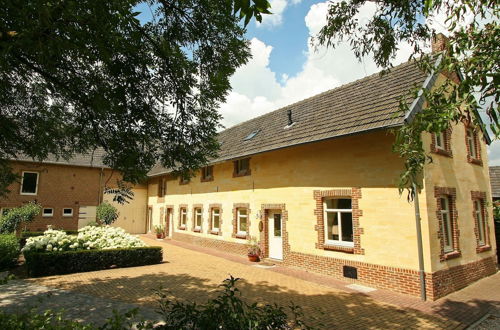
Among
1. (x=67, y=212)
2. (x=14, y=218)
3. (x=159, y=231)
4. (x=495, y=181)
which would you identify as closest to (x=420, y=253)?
(x=495, y=181)

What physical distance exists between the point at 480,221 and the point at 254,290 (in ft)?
31.3

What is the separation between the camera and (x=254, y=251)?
13.9 m

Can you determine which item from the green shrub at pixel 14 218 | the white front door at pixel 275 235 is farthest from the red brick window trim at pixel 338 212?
the green shrub at pixel 14 218

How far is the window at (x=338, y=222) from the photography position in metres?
10.5

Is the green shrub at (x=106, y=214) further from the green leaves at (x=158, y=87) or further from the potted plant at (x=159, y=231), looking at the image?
the green leaves at (x=158, y=87)

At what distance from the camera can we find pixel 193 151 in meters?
5.60

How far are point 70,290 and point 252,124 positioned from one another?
13.3m

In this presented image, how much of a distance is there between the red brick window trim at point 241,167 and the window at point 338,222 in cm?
512

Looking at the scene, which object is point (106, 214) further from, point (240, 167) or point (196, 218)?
point (240, 167)

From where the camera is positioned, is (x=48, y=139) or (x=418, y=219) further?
(x=418, y=219)

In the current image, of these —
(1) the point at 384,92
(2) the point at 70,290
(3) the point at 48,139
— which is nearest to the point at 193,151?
(3) the point at 48,139

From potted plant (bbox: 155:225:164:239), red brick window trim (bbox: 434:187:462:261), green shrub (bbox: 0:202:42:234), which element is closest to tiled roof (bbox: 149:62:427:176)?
red brick window trim (bbox: 434:187:462:261)

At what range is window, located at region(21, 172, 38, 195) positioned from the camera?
21.9 metres

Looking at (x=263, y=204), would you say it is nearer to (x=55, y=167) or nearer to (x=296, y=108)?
(x=296, y=108)
